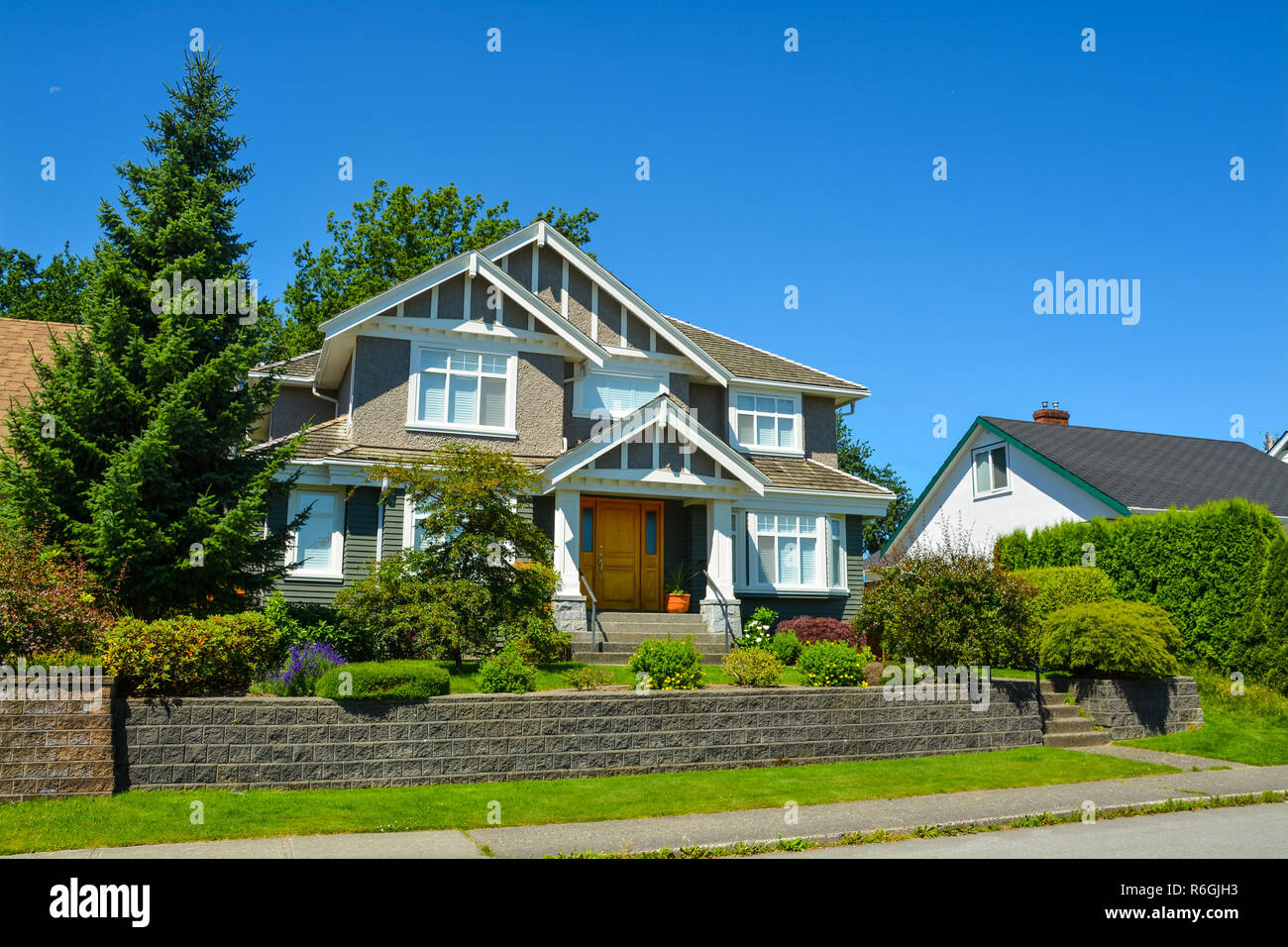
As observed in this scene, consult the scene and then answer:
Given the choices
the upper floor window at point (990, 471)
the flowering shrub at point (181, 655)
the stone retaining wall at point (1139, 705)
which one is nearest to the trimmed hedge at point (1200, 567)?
the stone retaining wall at point (1139, 705)

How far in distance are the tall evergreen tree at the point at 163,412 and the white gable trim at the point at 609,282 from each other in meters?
7.97

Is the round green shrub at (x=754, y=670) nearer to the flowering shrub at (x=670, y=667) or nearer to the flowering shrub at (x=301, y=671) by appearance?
the flowering shrub at (x=670, y=667)

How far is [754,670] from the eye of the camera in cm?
1386

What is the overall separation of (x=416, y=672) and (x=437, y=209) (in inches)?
1184

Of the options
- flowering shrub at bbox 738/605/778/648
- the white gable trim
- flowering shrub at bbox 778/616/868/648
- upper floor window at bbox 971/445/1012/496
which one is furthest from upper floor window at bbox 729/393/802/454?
upper floor window at bbox 971/445/1012/496

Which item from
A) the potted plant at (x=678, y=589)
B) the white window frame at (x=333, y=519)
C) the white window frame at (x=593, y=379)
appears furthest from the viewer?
the white window frame at (x=593, y=379)

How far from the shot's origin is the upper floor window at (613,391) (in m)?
21.8

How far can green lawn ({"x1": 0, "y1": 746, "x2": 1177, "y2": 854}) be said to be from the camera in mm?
8605

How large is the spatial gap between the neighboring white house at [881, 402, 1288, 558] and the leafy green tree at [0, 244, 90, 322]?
29935 millimetres

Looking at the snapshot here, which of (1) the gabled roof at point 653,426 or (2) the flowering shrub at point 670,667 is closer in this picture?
(2) the flowering shrub at point 670,667

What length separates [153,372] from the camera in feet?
42.8
